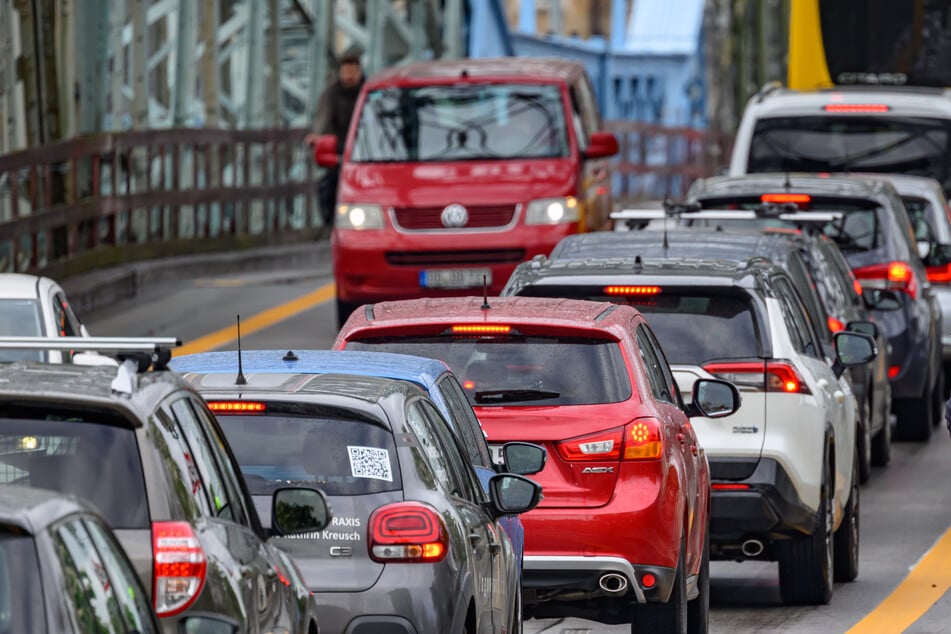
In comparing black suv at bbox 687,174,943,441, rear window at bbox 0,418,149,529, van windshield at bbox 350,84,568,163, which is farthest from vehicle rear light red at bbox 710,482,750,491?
van windshield at bbox 350,84,568,163

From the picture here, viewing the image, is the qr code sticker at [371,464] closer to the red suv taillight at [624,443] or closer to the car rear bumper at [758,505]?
the red suv taillight at [624,443]

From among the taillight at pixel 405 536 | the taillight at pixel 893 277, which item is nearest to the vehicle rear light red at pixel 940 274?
the taillight at pixel 893 277

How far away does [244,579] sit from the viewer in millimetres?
5973

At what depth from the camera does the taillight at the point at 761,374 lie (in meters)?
11.5

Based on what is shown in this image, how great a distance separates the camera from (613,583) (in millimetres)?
9578

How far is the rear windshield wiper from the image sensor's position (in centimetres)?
970

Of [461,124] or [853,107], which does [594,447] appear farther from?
[853,107]

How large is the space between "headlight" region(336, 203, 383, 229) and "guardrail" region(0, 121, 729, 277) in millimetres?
3203

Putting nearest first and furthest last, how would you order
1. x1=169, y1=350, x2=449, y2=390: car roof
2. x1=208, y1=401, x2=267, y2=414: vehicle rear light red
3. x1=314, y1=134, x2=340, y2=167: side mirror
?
1. x1=208, y1=401, x2=267, y2=414: vehicle rear light red
2. x1=169, y1=350, x2=449, y2=390: car roof
3. x1=314, y1=134, x2=340, y2=167: side mirror

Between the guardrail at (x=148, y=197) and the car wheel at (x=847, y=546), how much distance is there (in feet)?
37.4

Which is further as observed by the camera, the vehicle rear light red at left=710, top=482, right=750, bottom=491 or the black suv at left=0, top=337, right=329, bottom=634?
the vehicle rear light red at left=710, top=482, right=750, bottom=491

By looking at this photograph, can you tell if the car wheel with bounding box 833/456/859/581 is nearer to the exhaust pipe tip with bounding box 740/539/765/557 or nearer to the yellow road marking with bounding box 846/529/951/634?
the yellow road marking with bounding box 846/529/951/634

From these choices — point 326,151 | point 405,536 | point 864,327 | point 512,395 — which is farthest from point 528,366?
point 326,151

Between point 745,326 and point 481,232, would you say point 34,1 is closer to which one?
point 481,232
